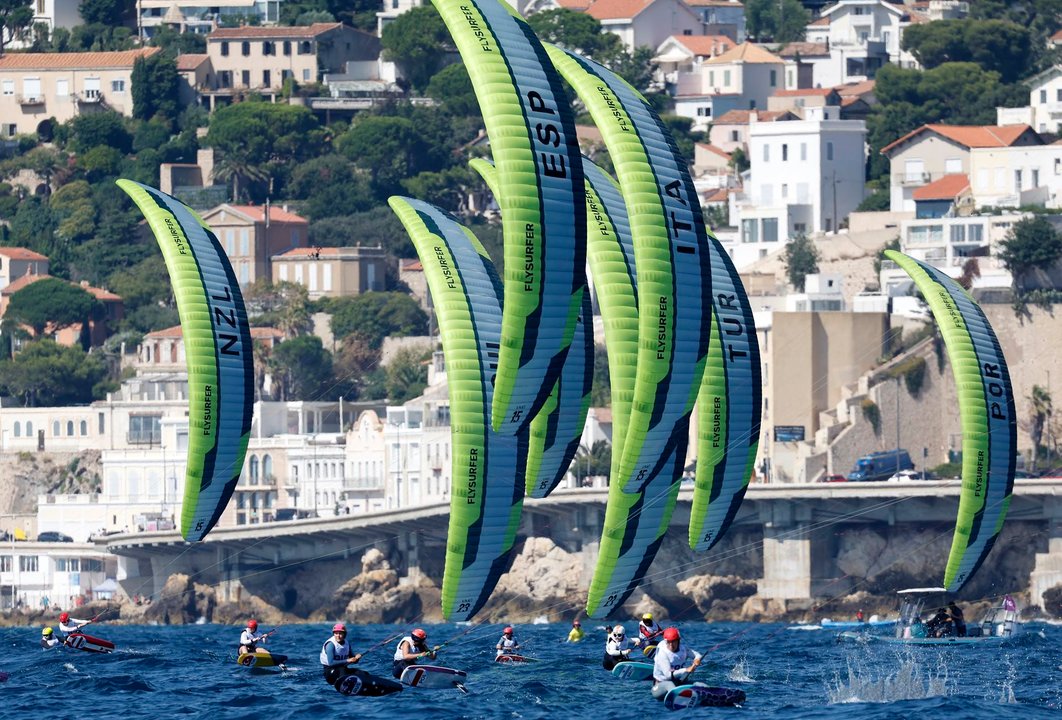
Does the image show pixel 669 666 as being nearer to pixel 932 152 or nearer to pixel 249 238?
pixel 932 152

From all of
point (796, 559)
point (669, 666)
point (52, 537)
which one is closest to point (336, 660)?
point (669, 666)

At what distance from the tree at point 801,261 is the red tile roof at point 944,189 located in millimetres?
9190

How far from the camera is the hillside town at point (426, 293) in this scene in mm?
133625

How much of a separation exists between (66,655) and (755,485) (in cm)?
3944

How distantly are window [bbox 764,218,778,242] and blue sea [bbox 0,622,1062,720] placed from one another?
228 ft

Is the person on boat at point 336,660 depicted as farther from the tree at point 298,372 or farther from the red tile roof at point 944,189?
the tree at point 298,372

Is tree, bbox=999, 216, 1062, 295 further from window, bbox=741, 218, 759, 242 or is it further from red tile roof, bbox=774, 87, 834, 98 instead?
red tile roof, bbox=774, 87, 834, 98

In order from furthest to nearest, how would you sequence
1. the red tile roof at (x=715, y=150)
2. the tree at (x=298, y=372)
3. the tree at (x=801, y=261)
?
the red tile roof at (x=715, y=150) < the tree at (x=298, y=372) < the tree at (x=801, y=261)

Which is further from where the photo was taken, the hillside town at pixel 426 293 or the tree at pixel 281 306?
the tree at pixel 281 306

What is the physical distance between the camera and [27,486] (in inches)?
6270

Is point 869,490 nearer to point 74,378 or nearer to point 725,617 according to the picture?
point 725,617

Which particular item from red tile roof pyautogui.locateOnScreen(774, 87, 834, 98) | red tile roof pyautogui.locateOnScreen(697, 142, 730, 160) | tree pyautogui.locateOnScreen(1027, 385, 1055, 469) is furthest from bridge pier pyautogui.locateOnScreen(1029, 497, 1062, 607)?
red tile roof pyautogui.locateOnScreen(774, 87, 834, 98)

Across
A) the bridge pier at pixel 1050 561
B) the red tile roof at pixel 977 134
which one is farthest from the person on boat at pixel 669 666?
the red tile roof at pixel 977 134

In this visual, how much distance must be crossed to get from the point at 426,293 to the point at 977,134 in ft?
111
